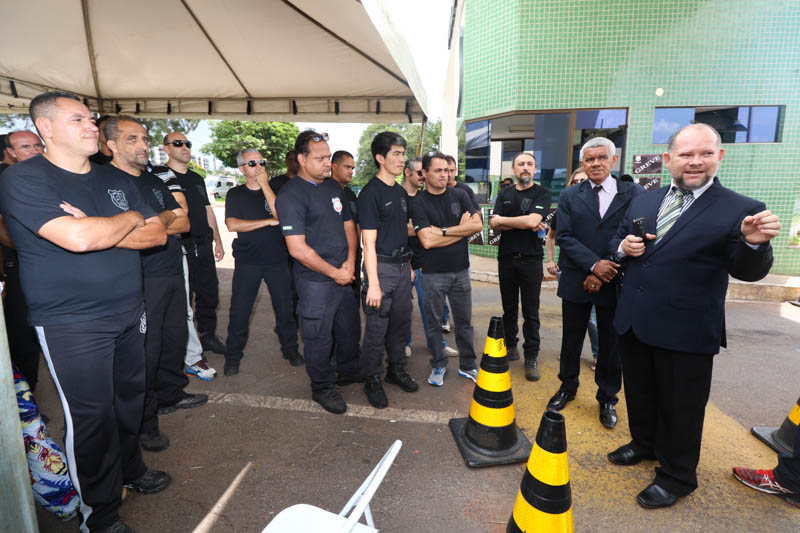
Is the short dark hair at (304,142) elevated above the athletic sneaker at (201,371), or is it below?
above

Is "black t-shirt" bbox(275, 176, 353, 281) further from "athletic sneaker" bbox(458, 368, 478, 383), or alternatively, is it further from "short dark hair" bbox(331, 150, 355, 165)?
"athletic sneaker" bbox(458, 368, 478, 383)

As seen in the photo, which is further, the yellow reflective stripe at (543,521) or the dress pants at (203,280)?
the dress pants at (203,280)

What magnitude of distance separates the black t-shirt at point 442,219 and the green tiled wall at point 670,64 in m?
5.63

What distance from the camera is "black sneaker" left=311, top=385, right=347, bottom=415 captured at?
132 inches

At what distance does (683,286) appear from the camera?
2250 mm

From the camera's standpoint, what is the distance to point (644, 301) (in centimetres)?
240

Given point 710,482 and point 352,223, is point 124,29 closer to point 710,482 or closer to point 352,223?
point 352,223

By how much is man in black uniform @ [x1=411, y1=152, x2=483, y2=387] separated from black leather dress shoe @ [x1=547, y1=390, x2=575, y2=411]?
74 cm

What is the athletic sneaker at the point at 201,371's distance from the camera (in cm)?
395

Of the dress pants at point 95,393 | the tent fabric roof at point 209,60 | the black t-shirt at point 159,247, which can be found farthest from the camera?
the tent fabric roof at point 209,60

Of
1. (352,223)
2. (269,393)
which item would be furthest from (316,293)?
(269,393)

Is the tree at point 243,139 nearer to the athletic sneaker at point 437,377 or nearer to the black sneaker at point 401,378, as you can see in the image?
the black sneaker at point 401,378

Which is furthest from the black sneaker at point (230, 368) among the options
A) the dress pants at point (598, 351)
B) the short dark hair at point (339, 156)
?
the dress pants at point (598, 351)

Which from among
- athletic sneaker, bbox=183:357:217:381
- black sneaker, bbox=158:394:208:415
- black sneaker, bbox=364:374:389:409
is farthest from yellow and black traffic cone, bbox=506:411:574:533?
athletic sneaker, bbox=183:357:217:381
